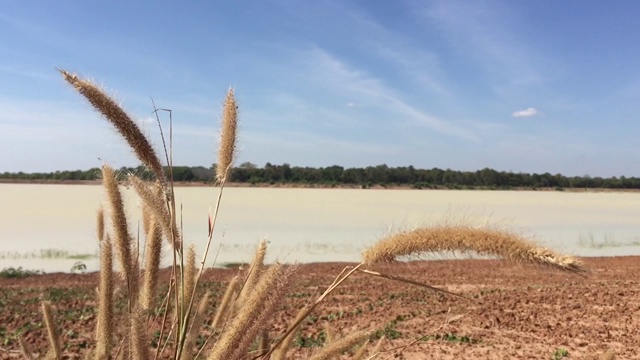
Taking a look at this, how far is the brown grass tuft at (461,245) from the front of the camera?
1.30m

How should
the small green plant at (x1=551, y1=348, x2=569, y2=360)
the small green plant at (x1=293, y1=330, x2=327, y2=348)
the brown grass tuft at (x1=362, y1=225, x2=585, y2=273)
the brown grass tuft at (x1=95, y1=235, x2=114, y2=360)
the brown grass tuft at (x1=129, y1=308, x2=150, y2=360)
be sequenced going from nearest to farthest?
the brown grass tuft at (x1=129, y1=308, x2=150, y2=360)
the brown grass tuft at (x1=362, y1=225, x2=585, y2=273)
the brown grass tuft at (x1=95, y1=235, x2=114, y2=360)
the small green plant at (x1=551, y1=348, x2=569, y2=360)
the small green plant at (x1=293, y1=330, x2=327, y2=348)

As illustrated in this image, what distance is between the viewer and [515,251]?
1316mm

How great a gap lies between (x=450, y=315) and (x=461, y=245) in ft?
17.8

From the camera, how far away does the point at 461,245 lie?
1.38 m

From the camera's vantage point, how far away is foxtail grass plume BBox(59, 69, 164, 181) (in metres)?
1.33

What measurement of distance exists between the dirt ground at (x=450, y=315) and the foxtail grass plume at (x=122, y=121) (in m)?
3.31

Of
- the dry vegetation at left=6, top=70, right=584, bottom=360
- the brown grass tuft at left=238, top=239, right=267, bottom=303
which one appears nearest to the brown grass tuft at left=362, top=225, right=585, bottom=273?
the dry vegetation at left=6, top=70, right=584, bottom=360

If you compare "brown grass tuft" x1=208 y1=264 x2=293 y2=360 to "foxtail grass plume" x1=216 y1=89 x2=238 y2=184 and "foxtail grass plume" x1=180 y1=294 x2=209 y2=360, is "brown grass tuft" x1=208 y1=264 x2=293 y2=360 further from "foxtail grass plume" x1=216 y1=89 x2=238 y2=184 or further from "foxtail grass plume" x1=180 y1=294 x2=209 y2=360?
"foxtail grass plume" x1=216 y1=89 x2=238 y2=184

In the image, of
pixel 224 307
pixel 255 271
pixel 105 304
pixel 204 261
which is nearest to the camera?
pixel 204 261

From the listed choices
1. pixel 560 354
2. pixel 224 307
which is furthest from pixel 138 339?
pixel 560 354

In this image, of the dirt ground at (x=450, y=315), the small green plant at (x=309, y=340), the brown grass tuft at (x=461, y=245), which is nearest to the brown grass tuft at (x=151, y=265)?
the brown grass tuft at (x=461, y=245)

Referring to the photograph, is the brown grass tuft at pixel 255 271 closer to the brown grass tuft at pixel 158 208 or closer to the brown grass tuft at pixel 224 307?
the brown grass tuft at pixel 224 307

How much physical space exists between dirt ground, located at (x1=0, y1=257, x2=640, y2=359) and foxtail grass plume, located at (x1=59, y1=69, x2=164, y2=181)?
3.31 m

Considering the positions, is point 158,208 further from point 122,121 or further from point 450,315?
point 450,315
